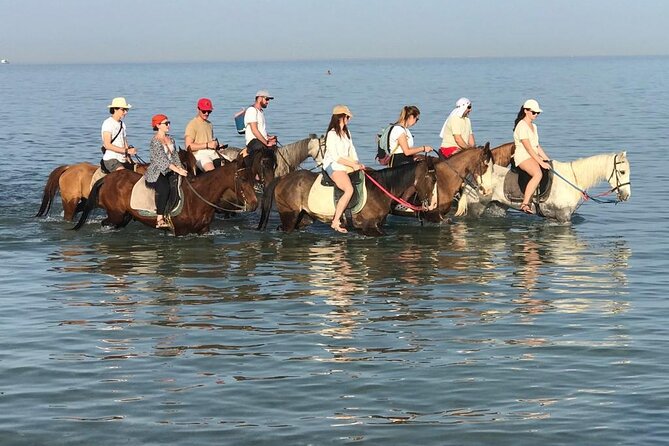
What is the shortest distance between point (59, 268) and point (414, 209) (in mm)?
5829

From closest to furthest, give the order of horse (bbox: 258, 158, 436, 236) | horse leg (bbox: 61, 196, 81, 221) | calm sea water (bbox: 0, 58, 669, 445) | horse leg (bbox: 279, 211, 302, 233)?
calm sea water (bbox: 0, 58, 669, 445)
horse (bbox: 258, 158, 436, 236)
horse leg (bbox: 279, 211, 302, 233)
horse leg (bbox: 61, 196, 81, 221)

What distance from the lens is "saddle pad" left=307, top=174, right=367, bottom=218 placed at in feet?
62.1

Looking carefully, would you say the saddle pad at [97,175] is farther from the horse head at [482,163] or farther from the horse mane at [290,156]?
the horse head at [482,163]

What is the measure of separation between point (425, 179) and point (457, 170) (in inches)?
28.4

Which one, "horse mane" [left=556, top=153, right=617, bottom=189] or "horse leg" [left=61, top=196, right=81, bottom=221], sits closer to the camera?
"horse mane" [left=556, top=153, right=617, bottom=189]

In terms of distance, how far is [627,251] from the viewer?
19.2m

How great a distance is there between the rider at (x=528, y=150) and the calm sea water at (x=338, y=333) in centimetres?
95

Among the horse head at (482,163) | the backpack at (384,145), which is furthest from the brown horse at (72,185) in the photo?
the horse head at (482,163)

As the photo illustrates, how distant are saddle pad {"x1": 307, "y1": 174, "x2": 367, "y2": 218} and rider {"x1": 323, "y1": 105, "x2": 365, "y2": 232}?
0.21 metres

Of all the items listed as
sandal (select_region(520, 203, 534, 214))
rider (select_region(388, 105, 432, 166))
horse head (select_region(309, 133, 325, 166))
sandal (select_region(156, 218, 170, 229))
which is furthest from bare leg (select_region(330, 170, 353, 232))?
sandal (select_region(520, 203, 534, 214))

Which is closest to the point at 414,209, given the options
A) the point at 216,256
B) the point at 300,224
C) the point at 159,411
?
the point at 300,224

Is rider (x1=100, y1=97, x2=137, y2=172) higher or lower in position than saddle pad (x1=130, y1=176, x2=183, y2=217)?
higher

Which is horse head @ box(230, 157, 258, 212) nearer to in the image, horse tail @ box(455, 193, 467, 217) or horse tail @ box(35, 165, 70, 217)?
horse tail @ box(35, 165, 70, 217)

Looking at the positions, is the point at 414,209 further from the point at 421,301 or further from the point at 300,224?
the point at 421,301
